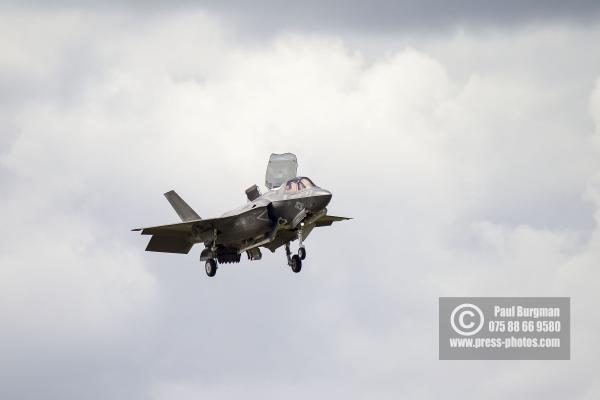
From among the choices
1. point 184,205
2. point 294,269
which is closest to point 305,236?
point 294,269

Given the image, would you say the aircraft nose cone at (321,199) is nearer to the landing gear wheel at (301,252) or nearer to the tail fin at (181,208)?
the landing gear wheel at (301,252)

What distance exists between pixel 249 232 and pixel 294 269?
4.12 meters

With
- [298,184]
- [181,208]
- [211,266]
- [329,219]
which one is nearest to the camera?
[298,184]

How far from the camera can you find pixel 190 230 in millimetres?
145875

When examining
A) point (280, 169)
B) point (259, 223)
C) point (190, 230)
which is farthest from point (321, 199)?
point (190, 230)

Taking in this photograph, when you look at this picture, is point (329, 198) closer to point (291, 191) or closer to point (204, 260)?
point (291, 191)

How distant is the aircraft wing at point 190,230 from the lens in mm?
140750

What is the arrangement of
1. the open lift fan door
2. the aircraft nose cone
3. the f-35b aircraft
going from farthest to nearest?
the open lift fan door < the f-35b aircraft < the aircraft nose cone

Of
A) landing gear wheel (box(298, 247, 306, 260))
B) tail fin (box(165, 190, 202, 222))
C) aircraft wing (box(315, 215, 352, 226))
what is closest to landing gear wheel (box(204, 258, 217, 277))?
tail fin (box(165, 190, 202, 222))

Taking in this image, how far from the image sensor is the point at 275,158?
478ft

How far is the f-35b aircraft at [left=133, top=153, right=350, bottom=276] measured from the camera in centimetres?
13750

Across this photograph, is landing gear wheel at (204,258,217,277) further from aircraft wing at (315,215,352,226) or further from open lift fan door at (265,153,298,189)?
aircraft wing at (315,215,352,226)

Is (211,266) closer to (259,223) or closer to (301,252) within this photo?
(259,223)

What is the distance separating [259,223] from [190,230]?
7.61 meters
